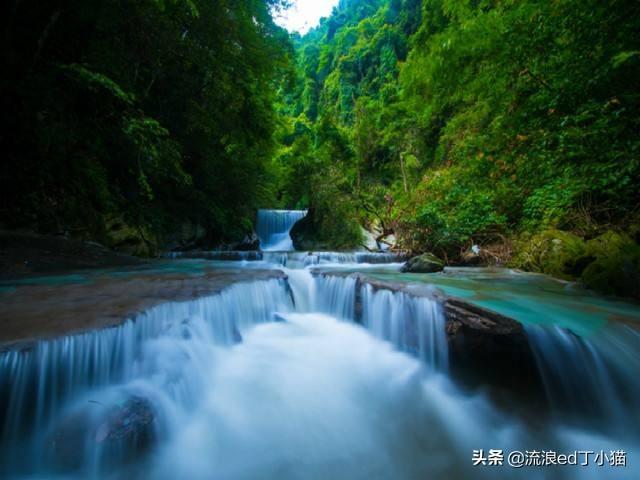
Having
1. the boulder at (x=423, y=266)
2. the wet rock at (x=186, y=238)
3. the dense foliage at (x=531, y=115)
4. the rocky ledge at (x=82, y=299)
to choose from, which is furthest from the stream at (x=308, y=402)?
the wet rock at (x=186, y=238)

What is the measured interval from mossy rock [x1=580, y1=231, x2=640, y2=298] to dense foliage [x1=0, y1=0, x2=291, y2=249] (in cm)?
827

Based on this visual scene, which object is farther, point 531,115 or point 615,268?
point 615,268

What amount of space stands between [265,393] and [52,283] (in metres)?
3.38

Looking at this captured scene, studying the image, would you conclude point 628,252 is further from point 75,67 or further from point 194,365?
point 75,67

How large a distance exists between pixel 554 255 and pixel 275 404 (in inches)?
246

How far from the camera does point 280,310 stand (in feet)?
15.3

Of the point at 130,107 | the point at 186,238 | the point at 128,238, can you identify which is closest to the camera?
the point at 130,107

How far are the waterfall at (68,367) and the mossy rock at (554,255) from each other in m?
6.54

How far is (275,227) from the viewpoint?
17656 mm

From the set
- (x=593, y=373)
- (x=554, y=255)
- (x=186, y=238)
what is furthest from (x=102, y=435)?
(x=186, y=238)

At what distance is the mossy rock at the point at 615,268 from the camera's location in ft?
12.7

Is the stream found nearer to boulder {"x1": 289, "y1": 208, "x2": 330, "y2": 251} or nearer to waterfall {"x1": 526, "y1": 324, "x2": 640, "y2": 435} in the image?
waterfall {"x1": 526, "y1": 324, "x2": 640, "y2": 435}

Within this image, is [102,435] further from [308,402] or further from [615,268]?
[615,268]

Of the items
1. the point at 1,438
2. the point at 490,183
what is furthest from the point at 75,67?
the point at 490,183
